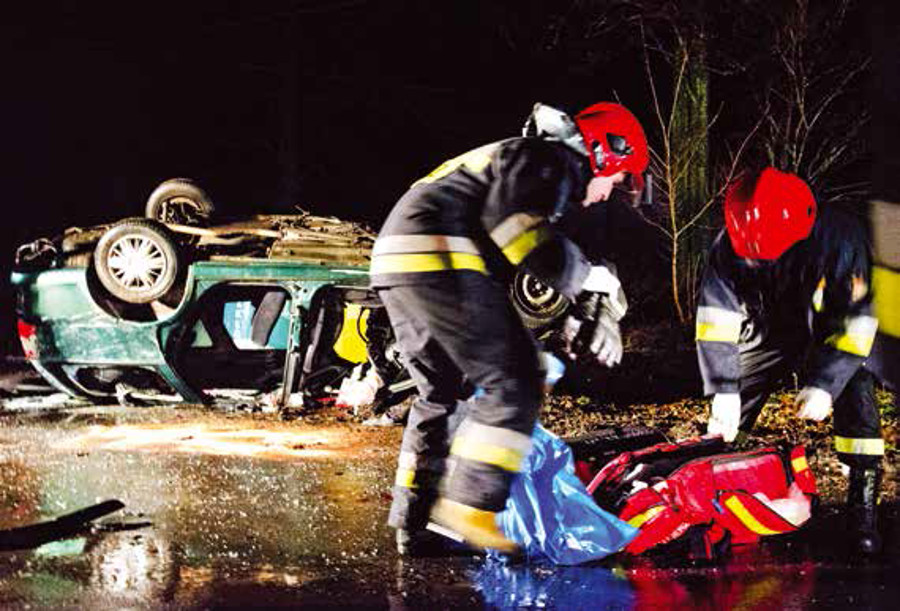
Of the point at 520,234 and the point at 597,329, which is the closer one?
the point at 520,234

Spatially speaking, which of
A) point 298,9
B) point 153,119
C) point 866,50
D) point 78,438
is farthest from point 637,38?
point 153,119

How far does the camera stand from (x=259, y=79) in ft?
64.9

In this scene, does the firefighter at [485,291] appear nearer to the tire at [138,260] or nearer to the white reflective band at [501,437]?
the white reflective band at [501,437]

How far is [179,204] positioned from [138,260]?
36.8 inches

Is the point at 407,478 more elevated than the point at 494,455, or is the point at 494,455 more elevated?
the point at 494,455

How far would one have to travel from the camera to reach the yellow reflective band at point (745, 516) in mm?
3484

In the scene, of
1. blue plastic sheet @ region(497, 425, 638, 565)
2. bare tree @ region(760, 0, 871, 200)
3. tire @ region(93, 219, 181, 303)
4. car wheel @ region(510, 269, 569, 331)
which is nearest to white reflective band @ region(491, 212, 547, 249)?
blue plastic sheet @ region(497, 425, 638, 565)

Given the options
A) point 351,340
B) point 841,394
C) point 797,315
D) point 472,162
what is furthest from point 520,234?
point 351,340

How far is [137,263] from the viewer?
625 cm

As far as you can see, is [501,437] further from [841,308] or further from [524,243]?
[841,308]

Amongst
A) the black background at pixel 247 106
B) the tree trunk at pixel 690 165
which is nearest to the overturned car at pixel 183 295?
the tree trunk at pixel 690 165

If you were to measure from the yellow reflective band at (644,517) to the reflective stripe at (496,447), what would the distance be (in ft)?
1.84

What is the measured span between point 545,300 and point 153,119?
15.5 meters

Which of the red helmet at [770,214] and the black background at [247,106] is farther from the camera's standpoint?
the black background at [247,106]
